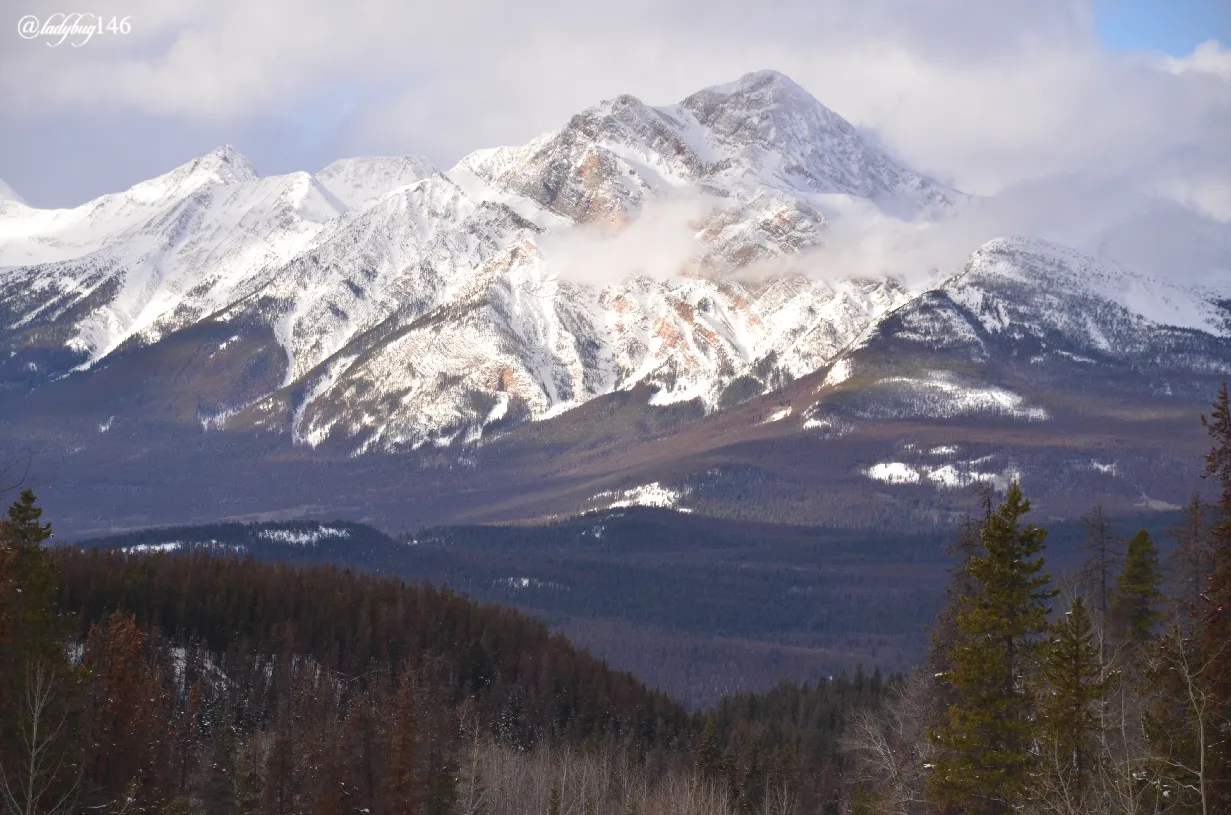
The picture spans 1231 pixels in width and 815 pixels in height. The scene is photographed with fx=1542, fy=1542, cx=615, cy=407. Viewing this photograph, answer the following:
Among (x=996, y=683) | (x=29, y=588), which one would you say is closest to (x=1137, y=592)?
(x=996, y=683)

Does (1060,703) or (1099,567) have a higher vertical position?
(1099,567)

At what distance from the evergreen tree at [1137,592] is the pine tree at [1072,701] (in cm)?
3663

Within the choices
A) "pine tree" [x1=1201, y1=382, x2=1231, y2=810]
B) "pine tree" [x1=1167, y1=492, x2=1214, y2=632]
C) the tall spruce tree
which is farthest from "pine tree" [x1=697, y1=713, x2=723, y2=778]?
"pine tree" [x1=1201, y1=382, x2=1231, y2=810]

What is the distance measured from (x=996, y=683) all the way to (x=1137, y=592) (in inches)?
1463

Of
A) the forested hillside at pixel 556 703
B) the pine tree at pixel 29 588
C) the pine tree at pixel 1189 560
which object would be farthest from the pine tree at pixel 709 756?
the pine tree at pixel 29 588

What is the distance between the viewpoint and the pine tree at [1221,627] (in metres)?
41.2

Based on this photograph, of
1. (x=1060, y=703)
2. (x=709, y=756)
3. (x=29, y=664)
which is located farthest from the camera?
(x=709, y=756)

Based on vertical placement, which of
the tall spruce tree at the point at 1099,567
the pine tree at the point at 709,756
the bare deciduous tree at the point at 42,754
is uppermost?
the tall spruce tree at the point at 1099,567

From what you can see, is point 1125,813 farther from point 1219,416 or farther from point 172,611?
point 172,611

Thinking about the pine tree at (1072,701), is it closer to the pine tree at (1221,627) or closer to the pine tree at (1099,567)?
the pine tree at (1221,627)

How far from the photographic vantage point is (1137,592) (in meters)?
81.6

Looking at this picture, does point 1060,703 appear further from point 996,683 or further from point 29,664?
point 29,664

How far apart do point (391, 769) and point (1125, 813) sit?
4127 centimetres

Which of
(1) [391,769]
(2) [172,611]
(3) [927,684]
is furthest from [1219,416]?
(2) [172,611]
